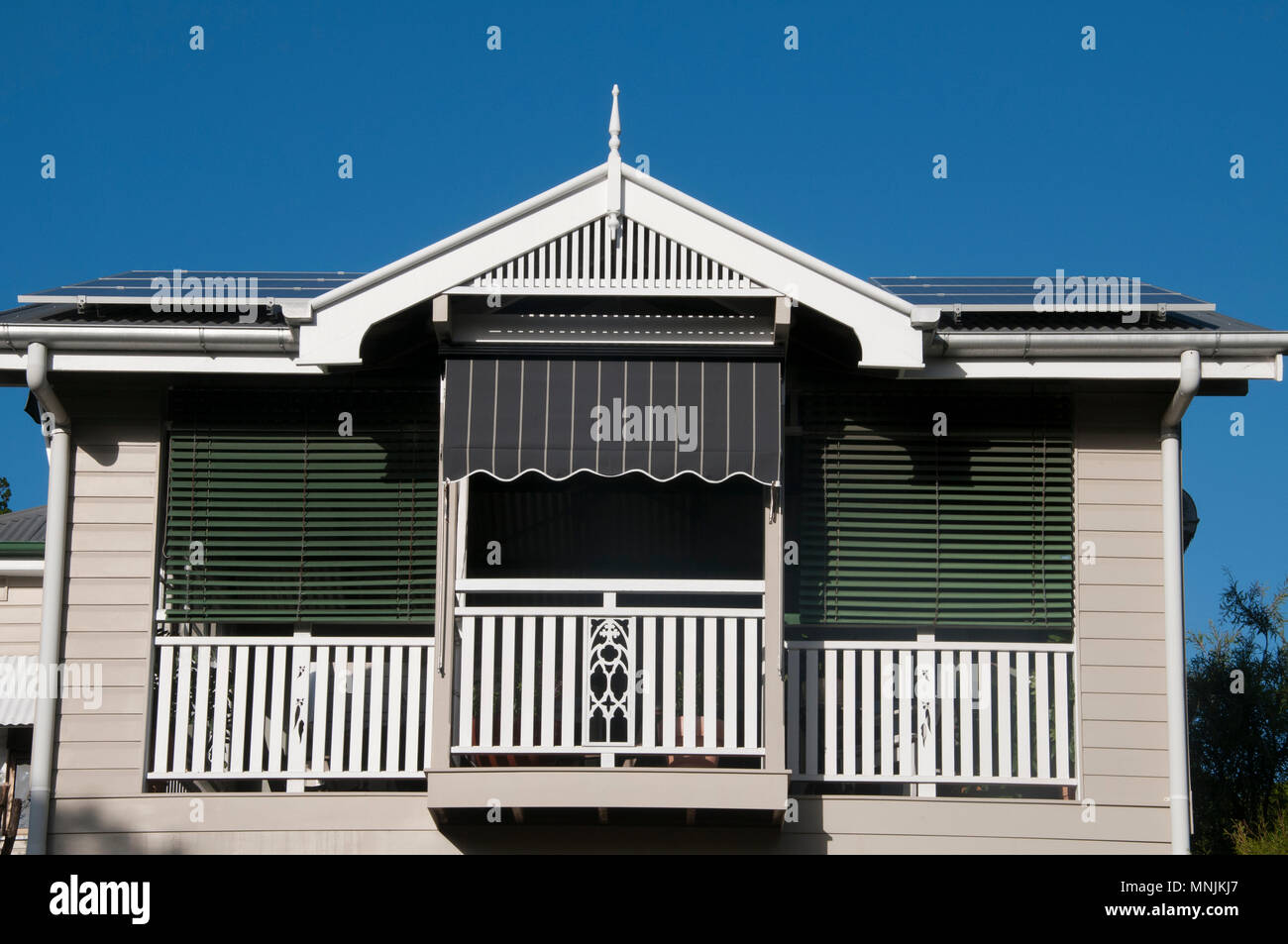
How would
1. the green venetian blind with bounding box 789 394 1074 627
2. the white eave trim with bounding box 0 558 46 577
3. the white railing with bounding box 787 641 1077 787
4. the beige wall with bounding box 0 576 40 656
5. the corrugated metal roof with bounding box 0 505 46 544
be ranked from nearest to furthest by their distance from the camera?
1. the white railing with bounding box 787 641 1077 787
2. the green venetian blind with bounding box 789 394 1074 627
3. the white eave trim with bounding box 0 558 46 577
4. the beige wall with bounding box 0 576 40 656
5. the corrugated metal roof with bounding box 0 505 46 544

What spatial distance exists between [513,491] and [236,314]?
8.96ft

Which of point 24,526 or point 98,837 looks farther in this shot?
point 24,526

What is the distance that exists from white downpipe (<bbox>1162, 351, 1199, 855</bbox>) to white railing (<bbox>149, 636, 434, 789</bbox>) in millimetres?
4566

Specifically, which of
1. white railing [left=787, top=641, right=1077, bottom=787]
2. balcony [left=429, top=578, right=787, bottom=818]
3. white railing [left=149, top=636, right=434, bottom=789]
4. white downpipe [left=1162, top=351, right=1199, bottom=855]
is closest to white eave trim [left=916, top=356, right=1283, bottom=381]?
white downpipe [left=1162, top=351, right=1199, bottom=855]

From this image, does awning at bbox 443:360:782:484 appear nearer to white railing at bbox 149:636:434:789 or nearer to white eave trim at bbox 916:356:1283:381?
white eave trim at bbox 916:356:1283:381

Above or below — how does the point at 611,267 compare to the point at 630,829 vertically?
above

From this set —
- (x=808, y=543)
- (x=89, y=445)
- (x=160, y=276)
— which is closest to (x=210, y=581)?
(x=89, y=445)

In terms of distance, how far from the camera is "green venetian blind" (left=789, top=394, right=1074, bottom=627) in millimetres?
9656

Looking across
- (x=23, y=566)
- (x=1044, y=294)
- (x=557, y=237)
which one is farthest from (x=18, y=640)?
(x=1044, y=294)

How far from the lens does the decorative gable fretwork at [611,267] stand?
894 centimetres

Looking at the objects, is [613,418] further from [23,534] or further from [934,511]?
[23,534]

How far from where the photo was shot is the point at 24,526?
588 inches

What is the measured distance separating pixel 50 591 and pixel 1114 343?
6.82 m
